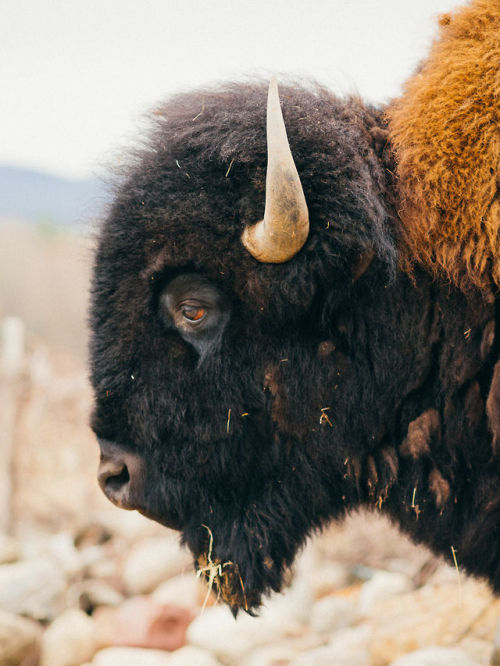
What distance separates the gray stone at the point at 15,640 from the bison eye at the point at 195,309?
2634mm

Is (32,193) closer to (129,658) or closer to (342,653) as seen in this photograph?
(129,658)

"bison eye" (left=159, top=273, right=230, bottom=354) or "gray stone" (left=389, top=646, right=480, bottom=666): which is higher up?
"bison eye" (left=159, top=273, right=230, bottom=354)

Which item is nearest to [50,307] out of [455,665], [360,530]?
[360,530]

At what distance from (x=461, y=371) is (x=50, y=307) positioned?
29045 mm

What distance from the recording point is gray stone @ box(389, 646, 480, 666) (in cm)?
348

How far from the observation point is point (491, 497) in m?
2.72

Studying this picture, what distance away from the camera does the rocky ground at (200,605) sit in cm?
403

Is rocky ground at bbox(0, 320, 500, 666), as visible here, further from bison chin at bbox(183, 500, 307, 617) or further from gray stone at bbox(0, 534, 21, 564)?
bison chin at bbox(183, 500, 307, 617)

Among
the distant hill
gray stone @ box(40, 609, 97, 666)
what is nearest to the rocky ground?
gray stone @ box(40, 609, 97, 666)

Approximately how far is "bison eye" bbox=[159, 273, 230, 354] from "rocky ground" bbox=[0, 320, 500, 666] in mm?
1227

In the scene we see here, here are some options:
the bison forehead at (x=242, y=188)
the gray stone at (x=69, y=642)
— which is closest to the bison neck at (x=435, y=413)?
the bison forehead at (x=242, y=188)

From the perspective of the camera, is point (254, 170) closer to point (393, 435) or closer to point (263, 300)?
point (263, 300)

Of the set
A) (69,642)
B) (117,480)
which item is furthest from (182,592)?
(117,480)

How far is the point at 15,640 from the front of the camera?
4.19 m
